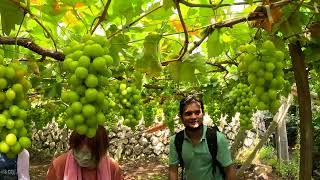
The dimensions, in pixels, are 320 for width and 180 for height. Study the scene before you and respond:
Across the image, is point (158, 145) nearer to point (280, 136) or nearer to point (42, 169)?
point (42, 169)

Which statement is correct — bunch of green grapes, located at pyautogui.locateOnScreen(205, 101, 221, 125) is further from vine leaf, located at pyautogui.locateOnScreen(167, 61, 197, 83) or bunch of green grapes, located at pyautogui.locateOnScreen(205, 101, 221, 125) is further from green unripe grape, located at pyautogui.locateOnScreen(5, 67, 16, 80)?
green unripe grape, located at pyautogui.locateOnScreen(5, 67, 16, 80)

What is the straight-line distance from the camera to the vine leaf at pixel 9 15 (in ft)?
5.40

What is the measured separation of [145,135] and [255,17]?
36.9 feet

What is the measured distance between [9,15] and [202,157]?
2064 mm

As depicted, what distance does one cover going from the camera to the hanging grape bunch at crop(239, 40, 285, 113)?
1745mm

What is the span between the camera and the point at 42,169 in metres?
11.6

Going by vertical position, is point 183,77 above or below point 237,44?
below

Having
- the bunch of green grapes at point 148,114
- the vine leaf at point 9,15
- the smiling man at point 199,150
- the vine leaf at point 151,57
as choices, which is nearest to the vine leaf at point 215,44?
the vine leaf at point 151,57

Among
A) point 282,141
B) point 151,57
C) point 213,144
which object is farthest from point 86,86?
point 282,141

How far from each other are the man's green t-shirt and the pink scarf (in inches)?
25.2

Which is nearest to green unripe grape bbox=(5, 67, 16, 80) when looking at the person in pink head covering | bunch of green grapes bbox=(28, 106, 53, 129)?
the person in pink head covering

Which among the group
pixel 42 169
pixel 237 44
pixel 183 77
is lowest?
pixel 42 169

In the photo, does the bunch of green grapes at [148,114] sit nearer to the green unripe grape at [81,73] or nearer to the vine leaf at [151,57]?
the vine leaf at [151,57]

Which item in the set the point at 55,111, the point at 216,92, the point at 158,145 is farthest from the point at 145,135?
the point at 216,92
